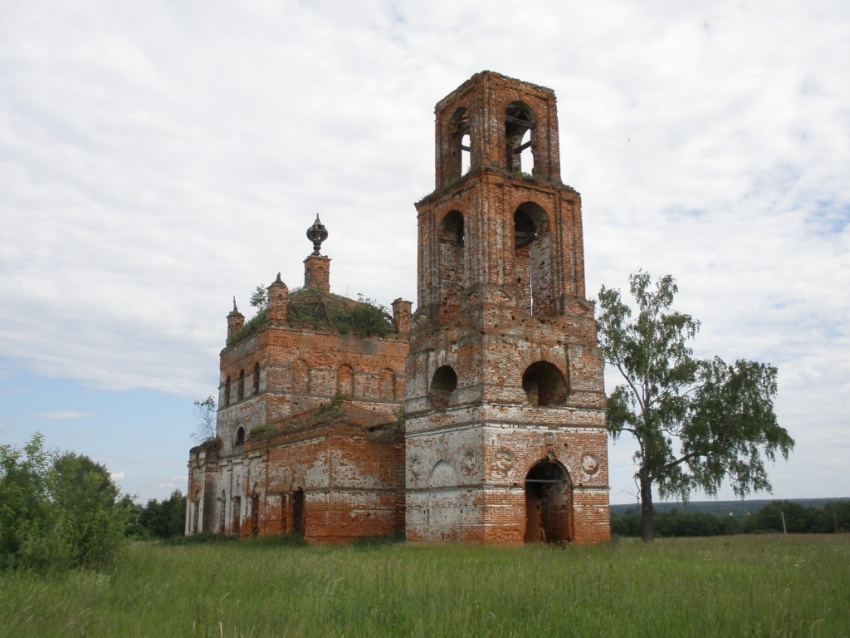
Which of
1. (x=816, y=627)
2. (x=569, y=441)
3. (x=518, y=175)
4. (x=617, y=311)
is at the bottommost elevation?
(x=816, y=627)

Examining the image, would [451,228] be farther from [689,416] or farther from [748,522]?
[748,522]

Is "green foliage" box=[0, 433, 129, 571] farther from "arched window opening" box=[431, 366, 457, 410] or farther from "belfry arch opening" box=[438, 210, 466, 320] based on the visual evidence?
"belfry arch opening" box=[438, 210, 466, 320]

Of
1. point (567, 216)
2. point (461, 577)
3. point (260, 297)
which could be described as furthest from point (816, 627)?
point (260, 297)

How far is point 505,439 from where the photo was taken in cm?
1677

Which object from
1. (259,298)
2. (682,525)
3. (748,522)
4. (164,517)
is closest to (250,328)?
(259,298)

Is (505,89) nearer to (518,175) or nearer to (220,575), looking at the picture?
(518,175)

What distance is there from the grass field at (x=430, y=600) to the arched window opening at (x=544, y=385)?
6.58 m

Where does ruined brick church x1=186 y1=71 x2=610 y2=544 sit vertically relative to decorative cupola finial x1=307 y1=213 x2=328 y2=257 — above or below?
below

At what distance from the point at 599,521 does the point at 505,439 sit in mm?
3067

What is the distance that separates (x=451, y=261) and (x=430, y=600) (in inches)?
507

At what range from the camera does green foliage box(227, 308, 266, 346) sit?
28.3 metres

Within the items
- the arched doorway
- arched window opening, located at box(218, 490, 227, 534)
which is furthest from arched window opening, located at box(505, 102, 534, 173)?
arched window opening, located at box(218, 490, 227, 534)

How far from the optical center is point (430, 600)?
7.76 metres

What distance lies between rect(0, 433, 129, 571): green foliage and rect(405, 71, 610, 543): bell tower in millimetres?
7724
